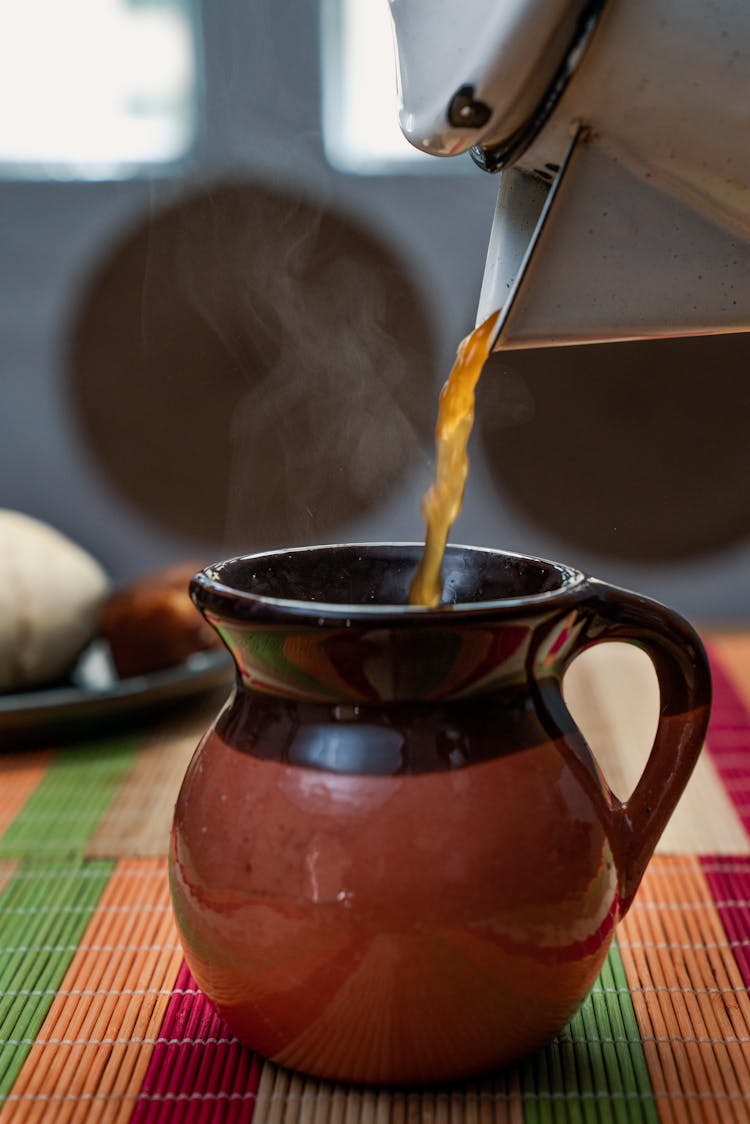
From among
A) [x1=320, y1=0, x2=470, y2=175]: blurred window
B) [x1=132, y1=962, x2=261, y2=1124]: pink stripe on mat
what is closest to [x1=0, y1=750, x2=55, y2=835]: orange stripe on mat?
[x1=132, y1=962, x2=261, y2=1124]: pink stripe on mat

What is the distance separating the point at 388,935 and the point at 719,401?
1.30 meters

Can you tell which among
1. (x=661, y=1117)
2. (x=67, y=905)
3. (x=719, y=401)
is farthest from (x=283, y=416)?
(x=719, y=401)

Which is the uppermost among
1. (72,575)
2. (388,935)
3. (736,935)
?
(388,935)

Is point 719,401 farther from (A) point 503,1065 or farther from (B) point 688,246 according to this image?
(A) point 503,1065

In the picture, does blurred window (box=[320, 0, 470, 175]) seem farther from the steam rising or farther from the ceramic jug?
the ceramic jug

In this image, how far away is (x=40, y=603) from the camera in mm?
1163

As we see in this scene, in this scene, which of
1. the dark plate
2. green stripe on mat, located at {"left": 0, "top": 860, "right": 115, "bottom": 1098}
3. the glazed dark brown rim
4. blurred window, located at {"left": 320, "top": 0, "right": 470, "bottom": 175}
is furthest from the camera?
blurred window, located at {"left": 320, "top": 0, "right": 470, "bottom": 175}

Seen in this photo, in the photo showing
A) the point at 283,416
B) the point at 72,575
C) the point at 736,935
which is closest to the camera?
the point at 736,935

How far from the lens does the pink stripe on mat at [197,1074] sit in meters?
0.50

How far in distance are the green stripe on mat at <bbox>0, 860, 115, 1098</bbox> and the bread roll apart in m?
0.36

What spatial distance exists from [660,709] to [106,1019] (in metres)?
0.32

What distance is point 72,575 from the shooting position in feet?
3.99

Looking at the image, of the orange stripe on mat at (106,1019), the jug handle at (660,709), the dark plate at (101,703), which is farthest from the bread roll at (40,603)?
the jug handle at (660,709)

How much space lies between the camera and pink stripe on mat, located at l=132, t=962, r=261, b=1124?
0.50 m
